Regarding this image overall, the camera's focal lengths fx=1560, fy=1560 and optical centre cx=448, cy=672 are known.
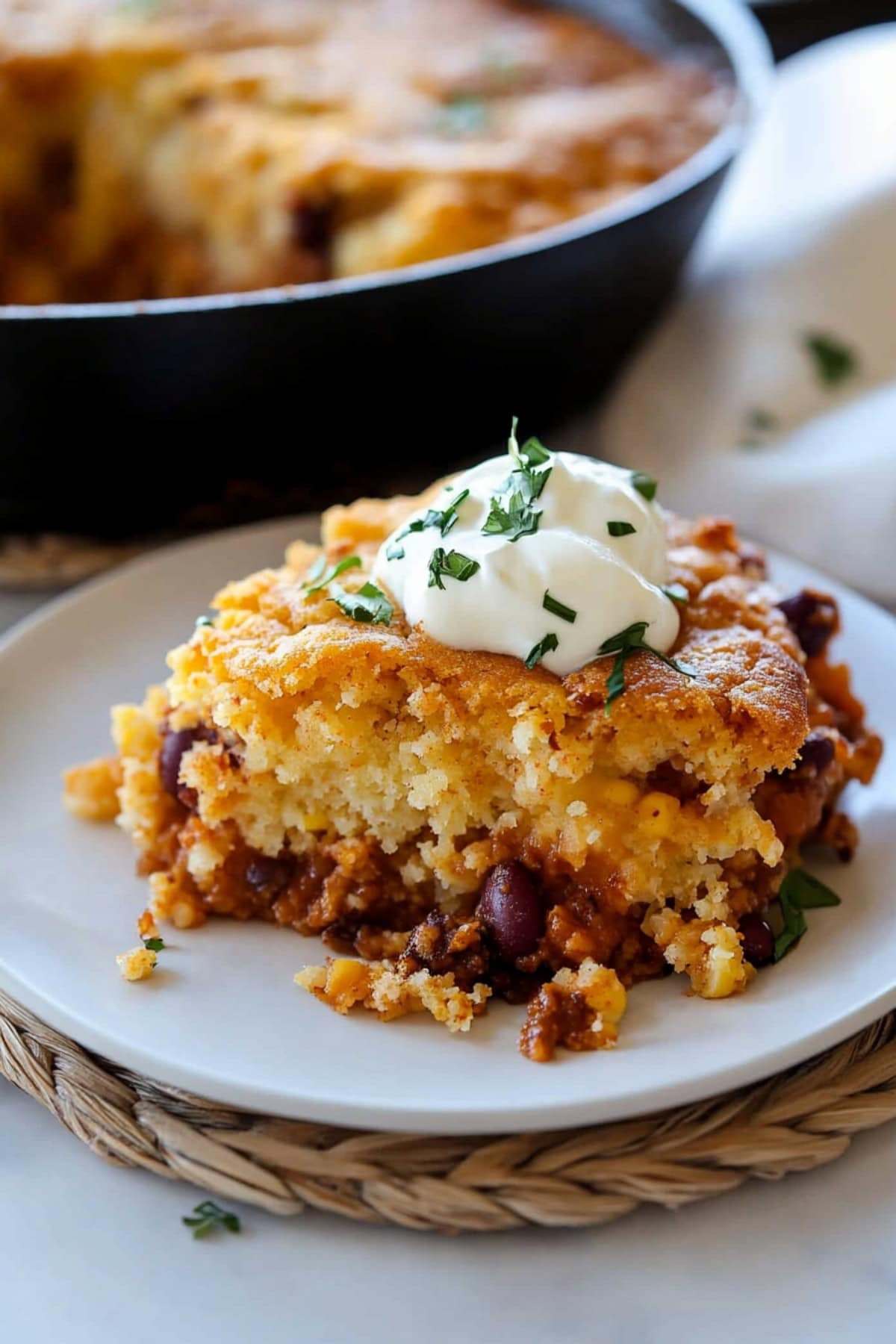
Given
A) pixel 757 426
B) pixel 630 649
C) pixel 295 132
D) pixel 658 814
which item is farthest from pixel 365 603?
pixel 295 132

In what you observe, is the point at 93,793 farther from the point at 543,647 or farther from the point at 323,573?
the point at 543,647

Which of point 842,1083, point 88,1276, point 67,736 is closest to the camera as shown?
point 88,1276

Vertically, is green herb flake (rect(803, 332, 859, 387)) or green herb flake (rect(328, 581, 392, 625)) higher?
green herb flake (rect(328, 581, 392, 625))

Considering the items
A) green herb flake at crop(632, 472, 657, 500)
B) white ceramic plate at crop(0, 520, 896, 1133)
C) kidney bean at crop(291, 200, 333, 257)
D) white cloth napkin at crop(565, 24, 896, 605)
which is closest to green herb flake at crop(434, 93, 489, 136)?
kidney bean at crop(291, 200, 333, 257)

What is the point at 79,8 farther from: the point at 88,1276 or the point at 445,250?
the point at 88,1276

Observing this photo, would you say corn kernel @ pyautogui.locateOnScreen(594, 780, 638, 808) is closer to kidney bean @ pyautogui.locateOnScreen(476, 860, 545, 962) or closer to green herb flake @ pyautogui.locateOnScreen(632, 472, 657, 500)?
kidney bean @ pyautogui.locateOnScreen(476, 860, 545, 962)

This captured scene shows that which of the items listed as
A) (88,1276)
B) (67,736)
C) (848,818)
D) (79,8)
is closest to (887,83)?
(79,8)
